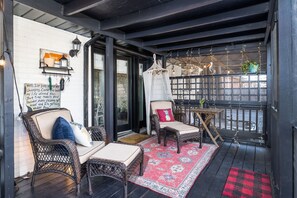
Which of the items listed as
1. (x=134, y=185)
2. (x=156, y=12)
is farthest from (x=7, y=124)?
(x=156, y=12)

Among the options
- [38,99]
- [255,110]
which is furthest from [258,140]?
[38,99]

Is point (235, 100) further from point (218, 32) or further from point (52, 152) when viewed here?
point (52, 152)

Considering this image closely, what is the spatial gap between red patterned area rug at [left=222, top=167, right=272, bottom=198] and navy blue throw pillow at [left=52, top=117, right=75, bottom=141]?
6.77ft

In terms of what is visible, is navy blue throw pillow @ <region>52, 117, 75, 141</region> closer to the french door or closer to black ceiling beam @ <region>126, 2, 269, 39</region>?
the french door

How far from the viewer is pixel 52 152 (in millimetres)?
2221

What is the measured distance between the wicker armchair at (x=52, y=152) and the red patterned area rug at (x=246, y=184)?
1.75 m

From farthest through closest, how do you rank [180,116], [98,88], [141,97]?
[141,97]
[180,116]
[98,88]

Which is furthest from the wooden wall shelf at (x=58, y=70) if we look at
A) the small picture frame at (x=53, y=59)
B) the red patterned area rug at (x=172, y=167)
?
the red patterned area rug at (x=172, y=167)

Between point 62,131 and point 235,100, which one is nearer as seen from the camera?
point 62,131

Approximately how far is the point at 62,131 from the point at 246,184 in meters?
2.51

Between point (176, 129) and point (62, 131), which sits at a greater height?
point (62, 131)

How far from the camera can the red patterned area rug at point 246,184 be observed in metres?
2.10

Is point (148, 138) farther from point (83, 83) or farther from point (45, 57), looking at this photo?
point (45, 57)

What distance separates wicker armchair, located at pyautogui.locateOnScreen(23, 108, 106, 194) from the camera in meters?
2.09
